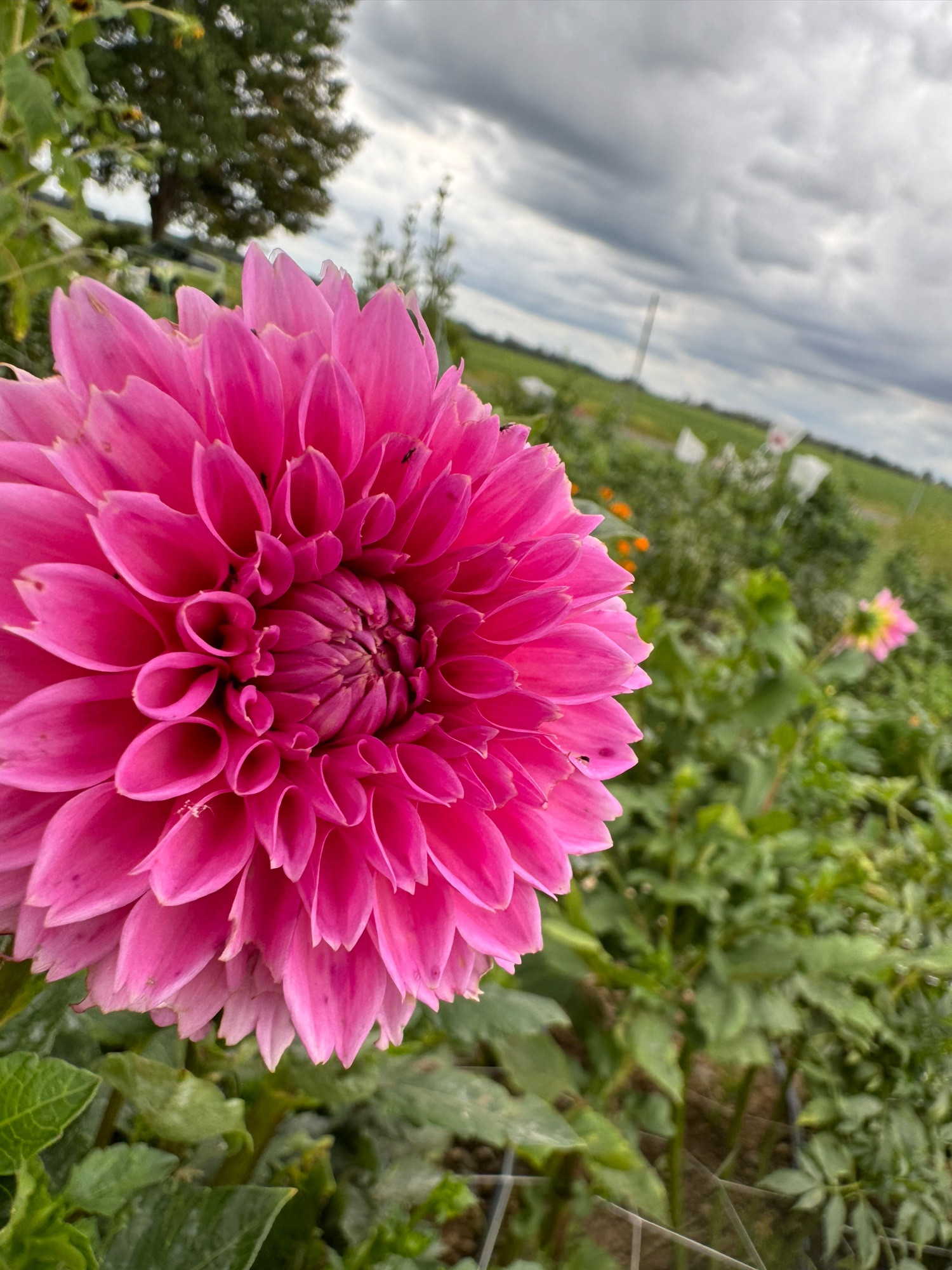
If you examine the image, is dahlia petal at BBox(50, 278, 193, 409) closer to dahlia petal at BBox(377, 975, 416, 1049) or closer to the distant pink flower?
dahlia petal at BBox(377, 975, 416, 1049)

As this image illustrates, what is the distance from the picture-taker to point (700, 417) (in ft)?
64.2

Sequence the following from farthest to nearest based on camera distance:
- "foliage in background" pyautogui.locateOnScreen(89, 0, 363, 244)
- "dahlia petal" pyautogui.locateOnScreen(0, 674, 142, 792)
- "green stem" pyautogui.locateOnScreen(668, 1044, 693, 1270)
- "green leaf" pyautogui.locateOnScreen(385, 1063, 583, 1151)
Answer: "foliage in background" pyautogui.locateOnScreen(89, 0, 363, 244) → "green stem" pyautogui.locateOnScreen(668, 1044, 693, 1270) → "green leaf" pyautogui.locateOnScreen(385, 1063, 583, 1151) → "dahlia petal" pyautogui.locateOnScreen(0, 674, 142, 792)

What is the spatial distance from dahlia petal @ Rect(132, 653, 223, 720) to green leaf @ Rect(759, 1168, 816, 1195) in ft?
4.69

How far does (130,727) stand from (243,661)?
0.08 m

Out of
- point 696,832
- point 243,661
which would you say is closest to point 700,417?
point 696,832

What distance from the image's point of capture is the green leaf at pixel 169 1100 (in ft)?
2.04

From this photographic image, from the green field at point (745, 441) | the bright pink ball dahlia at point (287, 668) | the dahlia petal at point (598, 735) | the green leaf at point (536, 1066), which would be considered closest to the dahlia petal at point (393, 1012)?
the bright pink ball dahlia at point (287, 668)

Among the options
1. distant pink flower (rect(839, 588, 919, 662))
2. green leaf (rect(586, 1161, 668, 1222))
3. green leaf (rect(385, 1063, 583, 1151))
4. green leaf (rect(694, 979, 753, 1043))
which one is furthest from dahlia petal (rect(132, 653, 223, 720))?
distant pink flower (rect(839, 588, 919, 662))

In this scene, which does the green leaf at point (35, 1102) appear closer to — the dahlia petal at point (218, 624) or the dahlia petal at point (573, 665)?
the dahlia petal at point (218, 624)

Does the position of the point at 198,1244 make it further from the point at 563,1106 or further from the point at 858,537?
the point at 858,537

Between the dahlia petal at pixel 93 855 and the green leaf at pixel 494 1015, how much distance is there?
52cm

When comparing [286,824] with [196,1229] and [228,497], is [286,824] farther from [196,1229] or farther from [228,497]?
[196,1229]

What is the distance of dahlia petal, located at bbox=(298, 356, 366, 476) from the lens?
532 mm

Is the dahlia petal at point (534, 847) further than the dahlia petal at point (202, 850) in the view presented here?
Yes
